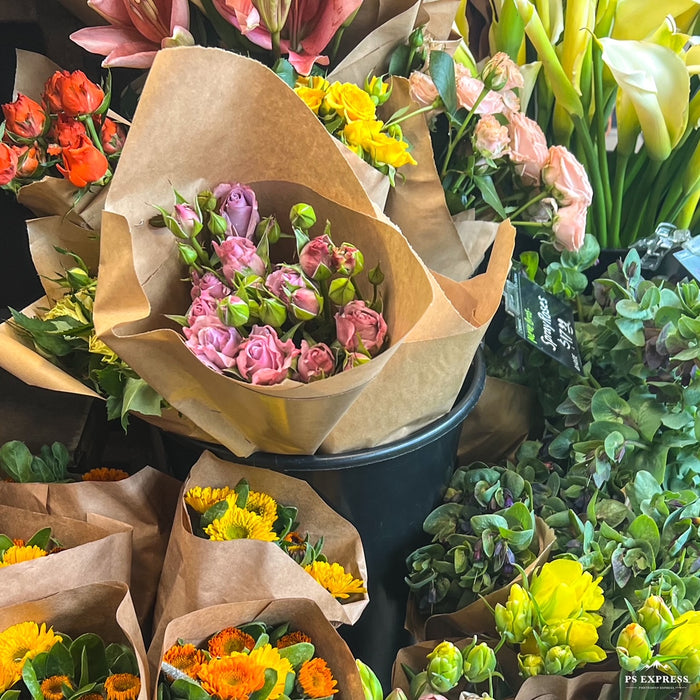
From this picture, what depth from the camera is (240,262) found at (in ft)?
1.94

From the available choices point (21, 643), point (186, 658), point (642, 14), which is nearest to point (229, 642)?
point (186, 658)

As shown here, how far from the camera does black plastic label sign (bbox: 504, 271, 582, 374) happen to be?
0.77m

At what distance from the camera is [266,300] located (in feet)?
1.80

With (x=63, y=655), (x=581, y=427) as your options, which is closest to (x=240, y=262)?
(x=63, y=655)

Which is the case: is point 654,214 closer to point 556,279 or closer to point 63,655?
point 556,279

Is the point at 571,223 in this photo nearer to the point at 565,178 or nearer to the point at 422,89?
the point at 565,178

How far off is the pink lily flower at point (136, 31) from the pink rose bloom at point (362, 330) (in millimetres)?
292

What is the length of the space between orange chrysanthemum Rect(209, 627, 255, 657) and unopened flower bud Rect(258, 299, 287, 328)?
0.22 metres

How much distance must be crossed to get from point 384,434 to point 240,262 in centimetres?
18

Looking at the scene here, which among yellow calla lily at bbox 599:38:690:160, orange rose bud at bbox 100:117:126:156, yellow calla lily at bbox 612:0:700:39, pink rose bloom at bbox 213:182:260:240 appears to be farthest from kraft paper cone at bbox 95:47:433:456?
yellow calla lily at bbox 612:0:700:39

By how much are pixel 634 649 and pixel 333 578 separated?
0.72ft

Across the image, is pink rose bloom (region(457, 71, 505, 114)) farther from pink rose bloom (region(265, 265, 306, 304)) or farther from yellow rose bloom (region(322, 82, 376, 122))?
pink rose bloom (region(265, 265, 306, 304))

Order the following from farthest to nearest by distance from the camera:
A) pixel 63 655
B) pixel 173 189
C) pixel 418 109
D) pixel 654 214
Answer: pixel 654 214, pixel 418 109, pixel 173 189, pixel 63 655

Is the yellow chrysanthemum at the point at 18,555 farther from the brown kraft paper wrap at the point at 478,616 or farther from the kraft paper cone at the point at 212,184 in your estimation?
the brown kraft paper wrap at the point at 478,616
